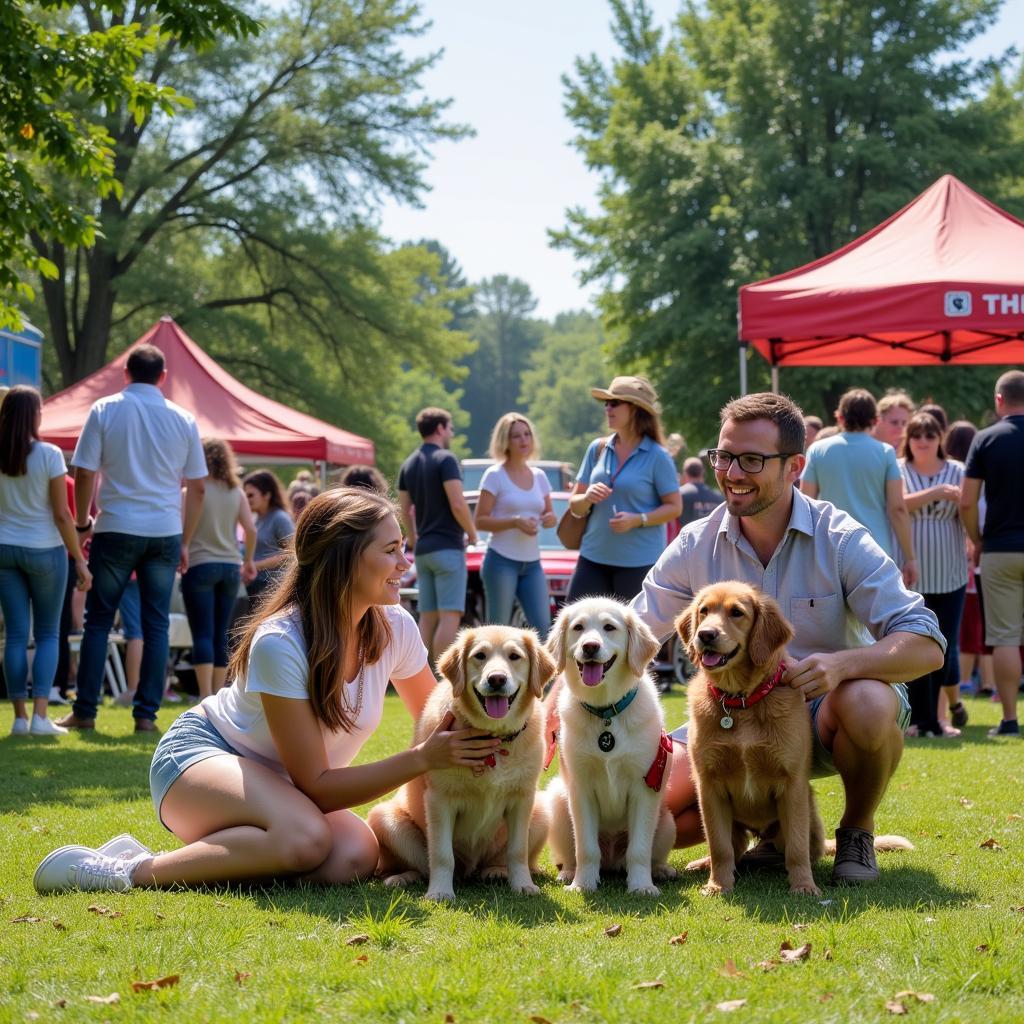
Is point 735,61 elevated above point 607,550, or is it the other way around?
point 735,61

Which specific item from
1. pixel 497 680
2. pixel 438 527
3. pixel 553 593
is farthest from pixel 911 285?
pixel 497 680

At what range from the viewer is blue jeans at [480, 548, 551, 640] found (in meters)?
9.82

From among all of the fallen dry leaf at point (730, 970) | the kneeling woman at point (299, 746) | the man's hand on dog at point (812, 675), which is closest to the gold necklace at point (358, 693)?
the kneeling woman at point (299, 746)

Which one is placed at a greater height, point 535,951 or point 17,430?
point 17,430

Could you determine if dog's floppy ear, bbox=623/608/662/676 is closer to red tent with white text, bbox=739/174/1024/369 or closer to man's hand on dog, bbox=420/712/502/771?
man's hand on dog, bbox=420/712/502/771

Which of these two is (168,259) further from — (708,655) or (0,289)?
(708,655)

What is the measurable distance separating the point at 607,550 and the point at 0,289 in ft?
16.4

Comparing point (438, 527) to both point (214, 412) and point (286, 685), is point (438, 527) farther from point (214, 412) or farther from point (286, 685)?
point (286, 685)

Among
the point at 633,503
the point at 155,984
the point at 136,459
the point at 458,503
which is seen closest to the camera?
the point at 155,984

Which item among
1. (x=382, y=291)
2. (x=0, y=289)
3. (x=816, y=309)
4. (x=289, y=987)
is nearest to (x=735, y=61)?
(x=382, y=291)

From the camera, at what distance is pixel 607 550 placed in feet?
25.5

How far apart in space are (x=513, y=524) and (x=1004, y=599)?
3544mm

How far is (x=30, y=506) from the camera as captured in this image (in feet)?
27.2

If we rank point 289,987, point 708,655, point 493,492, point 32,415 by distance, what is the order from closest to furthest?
point 289,987
point 708,655
point 32,415
point 493,492
